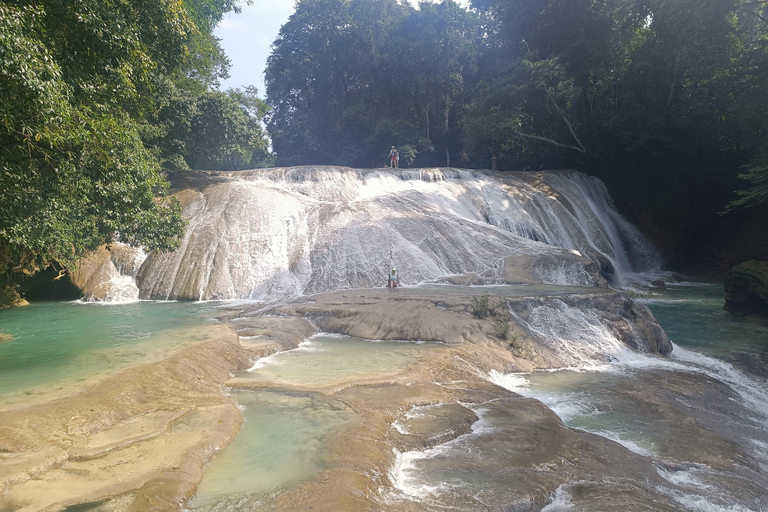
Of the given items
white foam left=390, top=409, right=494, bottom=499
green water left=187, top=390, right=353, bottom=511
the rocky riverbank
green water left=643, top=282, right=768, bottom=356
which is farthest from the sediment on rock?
green water left=643, top=282, right=768, bottom=356

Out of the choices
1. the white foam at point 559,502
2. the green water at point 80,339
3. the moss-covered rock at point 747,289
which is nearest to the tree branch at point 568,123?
the moss-covered rock at point 747,289

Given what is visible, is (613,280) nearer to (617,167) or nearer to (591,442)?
(617,167)

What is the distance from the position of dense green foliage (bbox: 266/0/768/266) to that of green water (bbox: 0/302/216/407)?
57.7 feet

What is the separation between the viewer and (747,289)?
1555cm

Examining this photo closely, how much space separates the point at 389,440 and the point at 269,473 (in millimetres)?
1404

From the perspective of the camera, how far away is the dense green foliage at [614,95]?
2422 cm

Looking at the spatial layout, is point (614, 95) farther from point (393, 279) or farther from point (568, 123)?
point (393, 279)

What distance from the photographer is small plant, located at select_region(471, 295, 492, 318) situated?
11.2 m

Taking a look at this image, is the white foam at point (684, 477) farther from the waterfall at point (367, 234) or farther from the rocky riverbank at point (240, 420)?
the waterfall at point (367, 234)

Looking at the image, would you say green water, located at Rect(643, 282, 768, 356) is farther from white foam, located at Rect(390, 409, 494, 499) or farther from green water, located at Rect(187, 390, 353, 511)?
green water, located at Rect(187, 390, 353, 511)

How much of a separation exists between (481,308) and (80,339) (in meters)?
8.14

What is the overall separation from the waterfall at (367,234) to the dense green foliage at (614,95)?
16.1 ft

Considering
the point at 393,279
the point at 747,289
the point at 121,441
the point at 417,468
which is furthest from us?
the point at 747,289

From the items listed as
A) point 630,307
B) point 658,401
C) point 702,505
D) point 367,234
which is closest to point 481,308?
point 630,307
